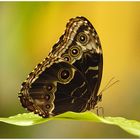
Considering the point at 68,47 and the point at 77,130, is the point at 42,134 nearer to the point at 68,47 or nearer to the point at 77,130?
the point at 77,130

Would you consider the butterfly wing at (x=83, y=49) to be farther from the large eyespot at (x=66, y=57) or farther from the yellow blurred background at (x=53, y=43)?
the yellow blurred background at (x=53, y=43)

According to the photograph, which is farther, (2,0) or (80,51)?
(2,0)

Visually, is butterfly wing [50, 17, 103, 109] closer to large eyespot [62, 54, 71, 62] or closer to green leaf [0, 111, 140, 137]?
large eyespot [62, 54, 71, 62]

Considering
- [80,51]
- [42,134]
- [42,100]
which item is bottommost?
[42,134]

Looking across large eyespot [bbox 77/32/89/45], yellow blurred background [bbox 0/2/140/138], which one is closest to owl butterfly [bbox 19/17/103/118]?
large eyespot [bbox 77/32/89/45]

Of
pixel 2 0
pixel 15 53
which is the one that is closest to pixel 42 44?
pixel 15 53

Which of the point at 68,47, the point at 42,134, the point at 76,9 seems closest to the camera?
the point at 68,47
